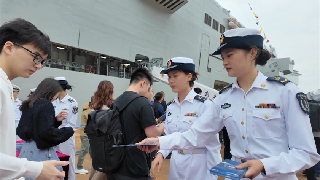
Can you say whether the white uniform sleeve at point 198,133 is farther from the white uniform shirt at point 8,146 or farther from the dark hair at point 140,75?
the white uniform shirt at point 8,146

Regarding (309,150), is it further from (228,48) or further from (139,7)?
(139,7)

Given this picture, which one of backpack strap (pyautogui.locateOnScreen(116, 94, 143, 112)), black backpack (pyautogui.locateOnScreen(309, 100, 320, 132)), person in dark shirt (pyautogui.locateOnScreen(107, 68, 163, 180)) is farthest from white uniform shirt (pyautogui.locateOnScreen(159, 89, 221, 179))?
black backpack (pyautogui.locateOnScreen(309, 100, 320, 132))

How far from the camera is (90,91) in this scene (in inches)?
441

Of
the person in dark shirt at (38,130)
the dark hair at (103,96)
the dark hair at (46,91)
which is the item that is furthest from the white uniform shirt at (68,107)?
the person in dark shirt at (38,130)

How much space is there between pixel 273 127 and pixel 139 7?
1357 cm

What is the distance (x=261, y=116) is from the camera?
54.3 inches

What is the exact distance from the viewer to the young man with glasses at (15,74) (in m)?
1.10

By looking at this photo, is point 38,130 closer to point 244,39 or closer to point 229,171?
point 229,171

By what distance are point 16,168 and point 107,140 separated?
88cm

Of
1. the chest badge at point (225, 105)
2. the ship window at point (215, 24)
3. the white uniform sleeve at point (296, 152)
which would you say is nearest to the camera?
the white uniform sleeve at point (296, 152)

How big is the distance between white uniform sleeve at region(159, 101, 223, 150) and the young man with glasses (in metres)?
0.79

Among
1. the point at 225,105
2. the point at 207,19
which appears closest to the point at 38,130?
the point at 225,105

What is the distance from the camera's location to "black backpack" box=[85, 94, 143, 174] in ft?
6.34

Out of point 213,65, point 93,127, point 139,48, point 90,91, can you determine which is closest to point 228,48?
point 93,127
